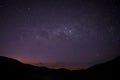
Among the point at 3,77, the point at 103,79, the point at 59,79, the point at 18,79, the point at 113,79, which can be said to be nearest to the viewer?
the point at 3,77

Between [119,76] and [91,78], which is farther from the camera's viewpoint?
[91,78]

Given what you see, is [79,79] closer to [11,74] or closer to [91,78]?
[91,78]

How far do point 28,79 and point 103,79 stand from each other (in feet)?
114

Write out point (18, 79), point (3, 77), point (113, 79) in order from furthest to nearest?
point (113, 79) → point (18, 79) → point (3, 77)

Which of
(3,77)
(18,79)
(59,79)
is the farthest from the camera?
(59,79)

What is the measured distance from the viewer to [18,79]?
56.3 meters

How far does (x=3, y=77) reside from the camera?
5281cm

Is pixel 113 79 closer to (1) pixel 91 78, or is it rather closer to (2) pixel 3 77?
(1) pixel 91 78

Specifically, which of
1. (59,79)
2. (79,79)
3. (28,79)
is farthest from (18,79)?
(79,79)

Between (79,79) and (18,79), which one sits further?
(79,79)

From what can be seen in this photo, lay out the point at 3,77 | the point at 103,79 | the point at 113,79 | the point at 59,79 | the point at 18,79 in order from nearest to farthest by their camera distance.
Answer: the point at 3,77 < the point at 18,79 < the point at 113,79 < the point at 103,79 < the point at 59,79

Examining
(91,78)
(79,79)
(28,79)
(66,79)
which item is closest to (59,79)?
(66,79)

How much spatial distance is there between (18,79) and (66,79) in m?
32.4

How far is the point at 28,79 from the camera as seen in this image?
5856 cm
